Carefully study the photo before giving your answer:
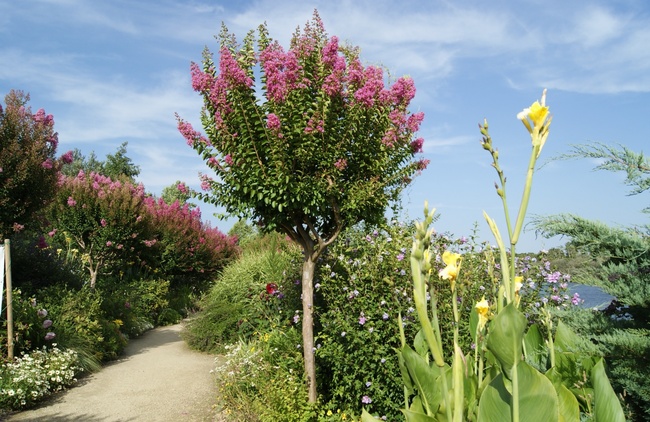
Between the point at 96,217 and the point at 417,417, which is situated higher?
the point at 96,217

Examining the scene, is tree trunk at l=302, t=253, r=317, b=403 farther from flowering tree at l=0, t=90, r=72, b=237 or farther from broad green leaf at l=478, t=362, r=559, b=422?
flowering tree at l=0, t=90, r=72, b=237

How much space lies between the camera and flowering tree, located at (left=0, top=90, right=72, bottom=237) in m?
8.04

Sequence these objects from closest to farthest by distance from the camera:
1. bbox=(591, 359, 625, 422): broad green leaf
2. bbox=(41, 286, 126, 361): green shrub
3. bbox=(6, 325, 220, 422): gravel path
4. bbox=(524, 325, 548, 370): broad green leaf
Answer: bbox=(591, 359, 625, 422): broad green leaf
bbox=(524, 325, 548, 370): broad green leaf
bbox=(6, 325, 220, 422): gravel path
bbox=(41, 286, 126, 361): green shrub

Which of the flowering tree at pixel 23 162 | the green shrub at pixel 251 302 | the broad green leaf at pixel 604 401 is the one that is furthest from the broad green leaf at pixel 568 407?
the flowering tree at pixel 23 162

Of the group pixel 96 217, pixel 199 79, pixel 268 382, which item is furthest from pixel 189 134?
pixel 96 217

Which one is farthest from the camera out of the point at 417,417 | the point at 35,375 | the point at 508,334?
the point at 35,375

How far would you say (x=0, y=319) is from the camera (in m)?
7.22

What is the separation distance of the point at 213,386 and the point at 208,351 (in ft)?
7.60

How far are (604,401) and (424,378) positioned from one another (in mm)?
586

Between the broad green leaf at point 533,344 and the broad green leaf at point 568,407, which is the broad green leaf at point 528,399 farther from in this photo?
the broad green leaf at point 533,344

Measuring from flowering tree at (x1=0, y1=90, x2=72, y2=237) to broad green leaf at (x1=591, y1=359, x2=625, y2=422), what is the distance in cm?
857

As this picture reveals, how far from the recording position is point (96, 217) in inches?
444

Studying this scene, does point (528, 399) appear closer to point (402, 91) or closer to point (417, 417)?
point (417, 417)

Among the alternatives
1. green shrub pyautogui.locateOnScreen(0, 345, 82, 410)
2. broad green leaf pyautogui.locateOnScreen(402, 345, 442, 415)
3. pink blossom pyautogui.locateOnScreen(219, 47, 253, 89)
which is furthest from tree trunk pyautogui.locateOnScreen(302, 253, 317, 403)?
green shrub pyautogui.locateOnScreen(0, 345, 82, 410)
